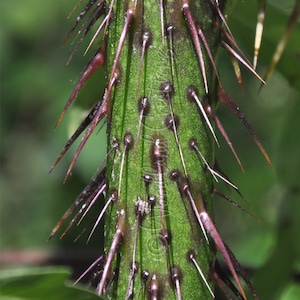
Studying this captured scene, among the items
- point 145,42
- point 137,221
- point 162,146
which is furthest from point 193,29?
point 137,221

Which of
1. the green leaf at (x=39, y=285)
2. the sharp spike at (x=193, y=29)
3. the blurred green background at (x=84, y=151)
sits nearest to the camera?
the green leaf at (x=39, y=285)

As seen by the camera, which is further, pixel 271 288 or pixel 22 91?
pixel 22 91

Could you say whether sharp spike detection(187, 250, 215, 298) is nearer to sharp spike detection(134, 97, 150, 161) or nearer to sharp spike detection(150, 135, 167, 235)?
sharp spike detection(150, 135, 167, 235)

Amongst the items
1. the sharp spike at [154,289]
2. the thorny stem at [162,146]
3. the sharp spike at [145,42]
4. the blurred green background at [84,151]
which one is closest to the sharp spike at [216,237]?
the thorny stem at [162,146]

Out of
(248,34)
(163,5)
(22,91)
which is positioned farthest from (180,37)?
(22,91)

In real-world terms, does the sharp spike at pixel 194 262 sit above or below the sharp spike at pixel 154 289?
above

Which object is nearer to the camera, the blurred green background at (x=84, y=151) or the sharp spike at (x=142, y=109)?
the sharp spike at (x=142, y=109)

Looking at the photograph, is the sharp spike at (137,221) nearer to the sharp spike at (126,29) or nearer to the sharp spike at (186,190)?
the sharp spike at (186,190)

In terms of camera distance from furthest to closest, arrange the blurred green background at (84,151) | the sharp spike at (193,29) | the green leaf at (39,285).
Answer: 1. the blurred green background at (84,151)
2. the sharp spike at (193,29)
3. the green leaf at (39,285)

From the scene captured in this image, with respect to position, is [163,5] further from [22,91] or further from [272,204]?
[22,91]
